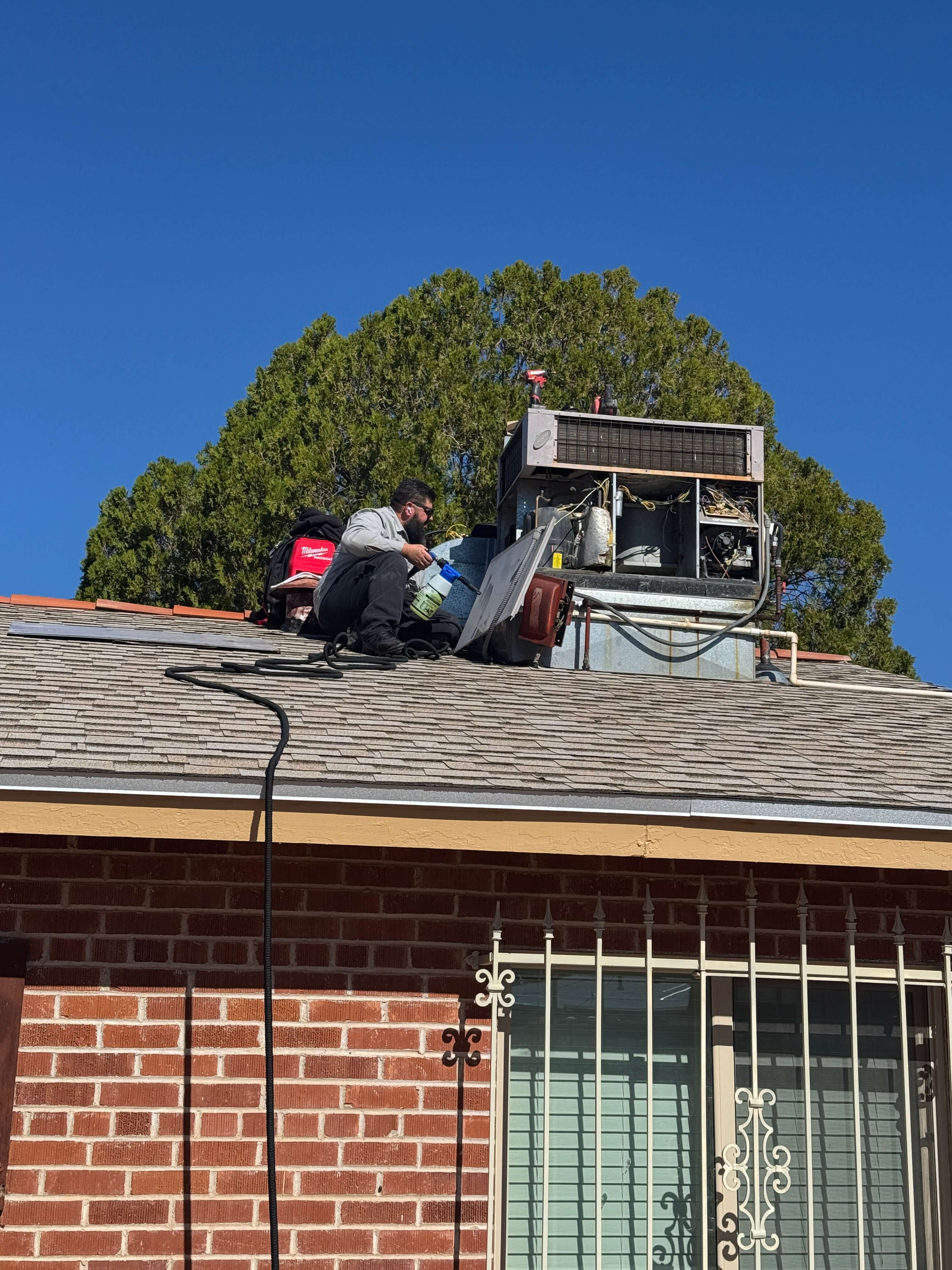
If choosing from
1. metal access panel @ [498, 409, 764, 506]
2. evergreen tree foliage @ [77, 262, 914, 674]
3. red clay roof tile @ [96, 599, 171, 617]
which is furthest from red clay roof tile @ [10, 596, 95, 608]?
evergreen tree foliage @ [77, 262, 914, 674]

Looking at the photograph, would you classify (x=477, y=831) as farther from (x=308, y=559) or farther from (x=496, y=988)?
(x=308, y=559)

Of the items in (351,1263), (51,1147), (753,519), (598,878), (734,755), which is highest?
(753,519)

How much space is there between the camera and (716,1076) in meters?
5.12

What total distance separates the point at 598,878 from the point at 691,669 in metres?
3.29

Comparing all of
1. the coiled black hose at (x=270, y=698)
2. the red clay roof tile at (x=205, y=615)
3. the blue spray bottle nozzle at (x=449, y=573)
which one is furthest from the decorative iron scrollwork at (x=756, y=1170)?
the red clay roof tile at (x=205, y=615)

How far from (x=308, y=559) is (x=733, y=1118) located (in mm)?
4949

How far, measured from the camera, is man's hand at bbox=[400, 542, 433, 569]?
777 cm

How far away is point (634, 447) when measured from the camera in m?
8.83

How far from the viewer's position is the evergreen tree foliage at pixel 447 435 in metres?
20.2

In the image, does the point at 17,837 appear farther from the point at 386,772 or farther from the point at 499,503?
the point at 499,503

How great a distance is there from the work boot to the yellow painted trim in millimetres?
2932

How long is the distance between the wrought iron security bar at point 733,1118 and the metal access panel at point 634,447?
425 centimetres

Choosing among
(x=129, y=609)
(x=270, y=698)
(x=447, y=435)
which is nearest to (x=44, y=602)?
(x=129, y=609)

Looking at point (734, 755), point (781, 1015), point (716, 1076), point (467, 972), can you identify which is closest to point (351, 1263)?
point (467, 972)
